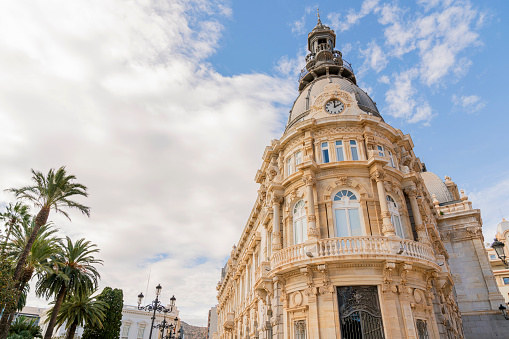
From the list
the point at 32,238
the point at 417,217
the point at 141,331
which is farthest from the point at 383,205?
the point at 141,331

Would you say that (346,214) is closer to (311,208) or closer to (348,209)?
(348,209)

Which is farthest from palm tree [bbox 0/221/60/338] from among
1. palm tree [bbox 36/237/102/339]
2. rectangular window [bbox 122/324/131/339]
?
rectangular window [bbox 122/324/131/339]

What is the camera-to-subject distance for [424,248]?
17250 millimetres

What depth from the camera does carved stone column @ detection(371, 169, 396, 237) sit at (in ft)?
55.3

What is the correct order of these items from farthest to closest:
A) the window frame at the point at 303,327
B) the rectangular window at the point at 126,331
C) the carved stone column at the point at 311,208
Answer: the rectangular window at the point at 126,331
the carved stone column at the point at 311,208
the window frame at the point at 303,327

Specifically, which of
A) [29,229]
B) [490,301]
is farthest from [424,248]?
[29,229]

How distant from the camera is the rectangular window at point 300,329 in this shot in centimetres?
1627

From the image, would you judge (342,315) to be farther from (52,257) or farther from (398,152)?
(52,257)

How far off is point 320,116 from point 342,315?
38.5 ft

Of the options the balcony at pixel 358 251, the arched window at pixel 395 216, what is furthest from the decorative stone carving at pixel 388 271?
the arched window at pixel 395 216

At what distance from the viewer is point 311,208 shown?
59.3ft

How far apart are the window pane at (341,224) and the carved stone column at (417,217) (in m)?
4.91

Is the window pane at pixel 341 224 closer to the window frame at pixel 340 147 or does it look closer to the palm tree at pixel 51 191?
the window frame at pixel 340 147

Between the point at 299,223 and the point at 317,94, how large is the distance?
10.5m
